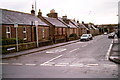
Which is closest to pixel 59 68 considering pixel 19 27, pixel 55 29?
pixel 19 27

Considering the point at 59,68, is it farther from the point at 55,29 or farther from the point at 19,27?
the point at 55,29

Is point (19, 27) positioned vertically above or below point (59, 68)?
above

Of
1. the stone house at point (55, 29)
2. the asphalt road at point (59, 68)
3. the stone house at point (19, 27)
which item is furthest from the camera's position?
the stone house at point (55, 29)

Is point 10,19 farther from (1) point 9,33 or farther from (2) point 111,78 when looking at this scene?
(2) point 111,78

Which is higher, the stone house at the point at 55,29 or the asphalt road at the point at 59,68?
the stone house at the point at 55,29

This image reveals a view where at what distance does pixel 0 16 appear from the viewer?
81.5 feet

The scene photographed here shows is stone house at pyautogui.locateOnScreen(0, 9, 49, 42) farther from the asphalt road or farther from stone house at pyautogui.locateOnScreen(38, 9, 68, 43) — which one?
the asphalt road

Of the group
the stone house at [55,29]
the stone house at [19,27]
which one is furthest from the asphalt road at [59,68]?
the stone house at [55,29]

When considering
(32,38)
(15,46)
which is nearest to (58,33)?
(32,38)

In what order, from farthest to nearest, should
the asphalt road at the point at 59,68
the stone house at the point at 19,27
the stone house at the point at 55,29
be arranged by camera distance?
1. the stone house at the point at 55,29
2. the stone house at the point at 19,27
3. the asphalt road at the point at 59,68

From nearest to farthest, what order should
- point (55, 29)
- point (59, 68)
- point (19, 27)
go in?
point (59, 68)
point (19, 27)
point (55, 29)

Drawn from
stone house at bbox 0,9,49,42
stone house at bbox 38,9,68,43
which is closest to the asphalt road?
stone house at bbox 0,9,49,42

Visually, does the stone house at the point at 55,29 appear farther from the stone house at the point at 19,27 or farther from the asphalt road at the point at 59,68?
the asphalt road at the point at 59,68

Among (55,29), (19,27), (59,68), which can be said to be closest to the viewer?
(59,68)
